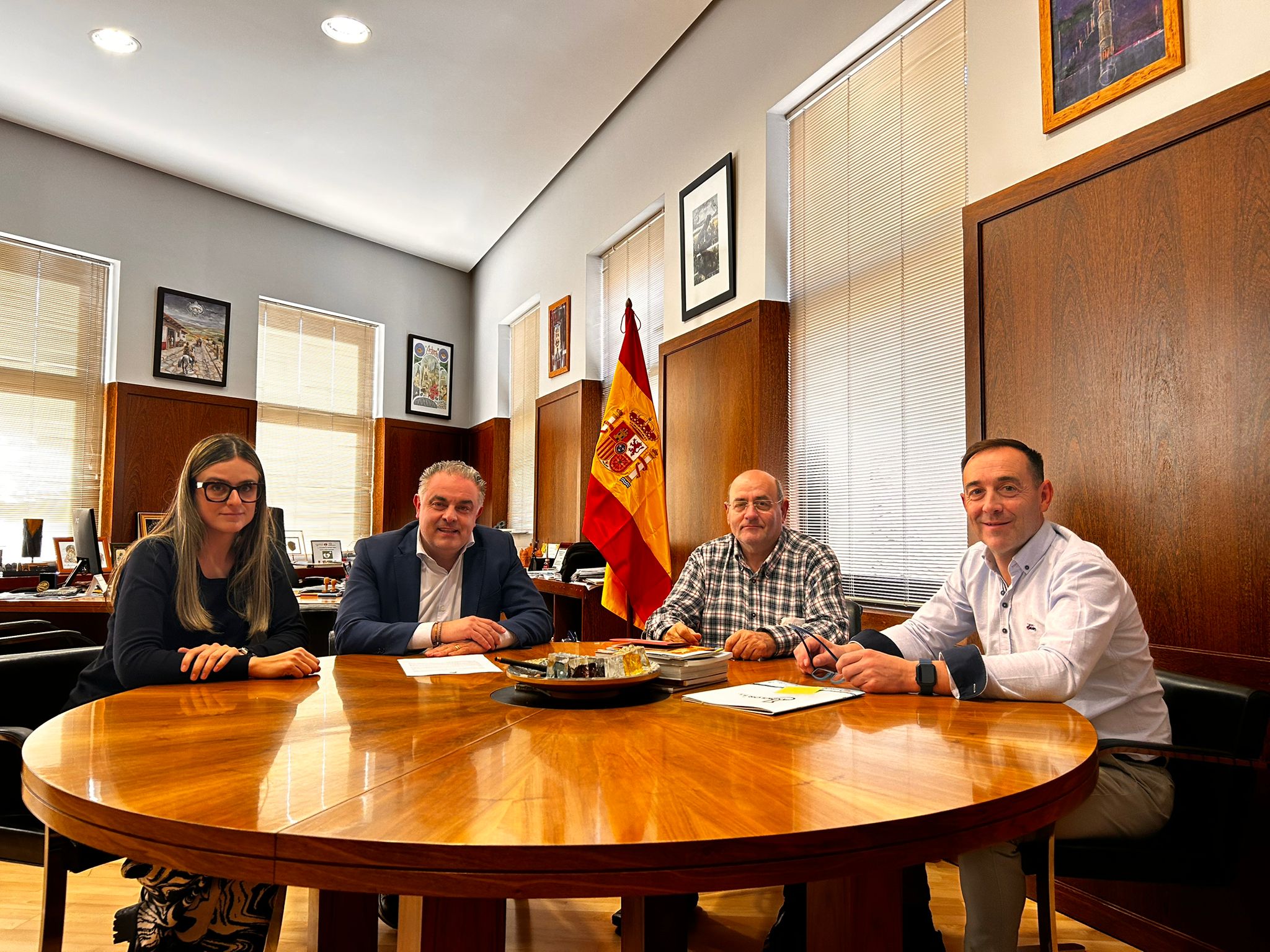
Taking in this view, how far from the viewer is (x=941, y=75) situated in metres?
3.10

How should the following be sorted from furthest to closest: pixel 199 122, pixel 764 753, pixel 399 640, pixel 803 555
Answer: pixel 199 122 < pixel 803 555 < pixel 399 640 < pixel 764 753

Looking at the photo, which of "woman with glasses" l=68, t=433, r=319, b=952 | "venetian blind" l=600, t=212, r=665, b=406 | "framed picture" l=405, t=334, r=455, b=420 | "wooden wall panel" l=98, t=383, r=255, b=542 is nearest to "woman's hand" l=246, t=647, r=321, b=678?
"woman with glasses" l=68, t=433, r=319, b=952

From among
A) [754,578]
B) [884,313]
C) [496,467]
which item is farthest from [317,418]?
[754,578]

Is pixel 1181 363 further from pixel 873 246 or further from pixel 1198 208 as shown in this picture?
pixel 873 246

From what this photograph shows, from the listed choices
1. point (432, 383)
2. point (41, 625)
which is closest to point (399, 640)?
point (41, 625)

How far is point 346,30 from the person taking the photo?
467 cm

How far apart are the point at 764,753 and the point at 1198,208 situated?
186 centimetres

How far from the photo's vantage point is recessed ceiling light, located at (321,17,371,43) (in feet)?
15.1

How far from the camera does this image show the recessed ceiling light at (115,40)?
4758 millimetres

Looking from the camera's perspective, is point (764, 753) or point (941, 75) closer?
point (764, 753)

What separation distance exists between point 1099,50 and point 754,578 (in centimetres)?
188

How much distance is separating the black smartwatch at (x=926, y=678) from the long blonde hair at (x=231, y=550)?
5.18 feet

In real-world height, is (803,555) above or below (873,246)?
below

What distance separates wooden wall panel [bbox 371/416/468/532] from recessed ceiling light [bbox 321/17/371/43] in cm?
373
